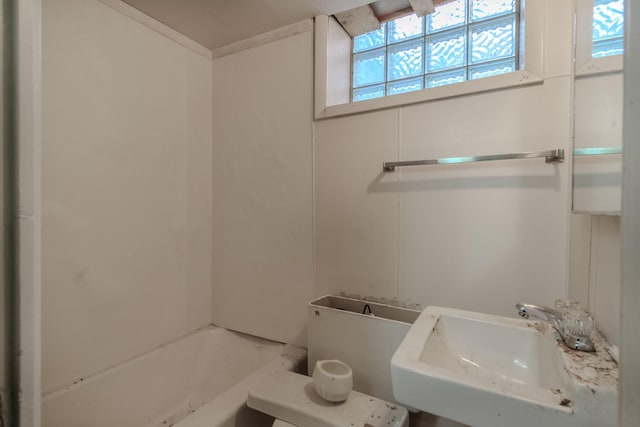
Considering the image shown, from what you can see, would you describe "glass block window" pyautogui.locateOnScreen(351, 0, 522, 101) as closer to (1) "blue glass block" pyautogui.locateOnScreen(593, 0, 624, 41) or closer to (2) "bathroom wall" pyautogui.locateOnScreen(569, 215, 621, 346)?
(1) "blue glass block" pyautogui.locateOnScreen(593, 0, 624, 41)

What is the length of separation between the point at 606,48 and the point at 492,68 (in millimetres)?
589

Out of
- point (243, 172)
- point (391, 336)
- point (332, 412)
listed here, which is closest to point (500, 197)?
point (391, 336)

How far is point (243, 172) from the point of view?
1.74 meters

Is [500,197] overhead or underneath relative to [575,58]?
underneath

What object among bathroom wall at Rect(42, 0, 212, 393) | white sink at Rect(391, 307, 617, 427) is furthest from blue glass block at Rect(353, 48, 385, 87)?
white sink at Rect(391, 307, 617, 427)

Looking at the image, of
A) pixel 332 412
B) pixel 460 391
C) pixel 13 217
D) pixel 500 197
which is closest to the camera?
pixel 13 217

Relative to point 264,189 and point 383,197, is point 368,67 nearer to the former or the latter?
point 383,197

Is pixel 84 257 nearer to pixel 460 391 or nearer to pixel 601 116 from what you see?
pixel 460 391

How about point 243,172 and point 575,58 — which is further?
point 243,172

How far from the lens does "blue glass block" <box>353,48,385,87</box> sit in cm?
156

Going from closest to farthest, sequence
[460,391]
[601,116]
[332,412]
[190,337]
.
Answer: [460,391] → [601,116] → [332,412] → [190,337]

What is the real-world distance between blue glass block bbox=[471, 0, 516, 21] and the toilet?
4.30ft

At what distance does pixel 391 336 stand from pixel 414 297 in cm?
22

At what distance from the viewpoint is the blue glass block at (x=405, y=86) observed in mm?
1455
